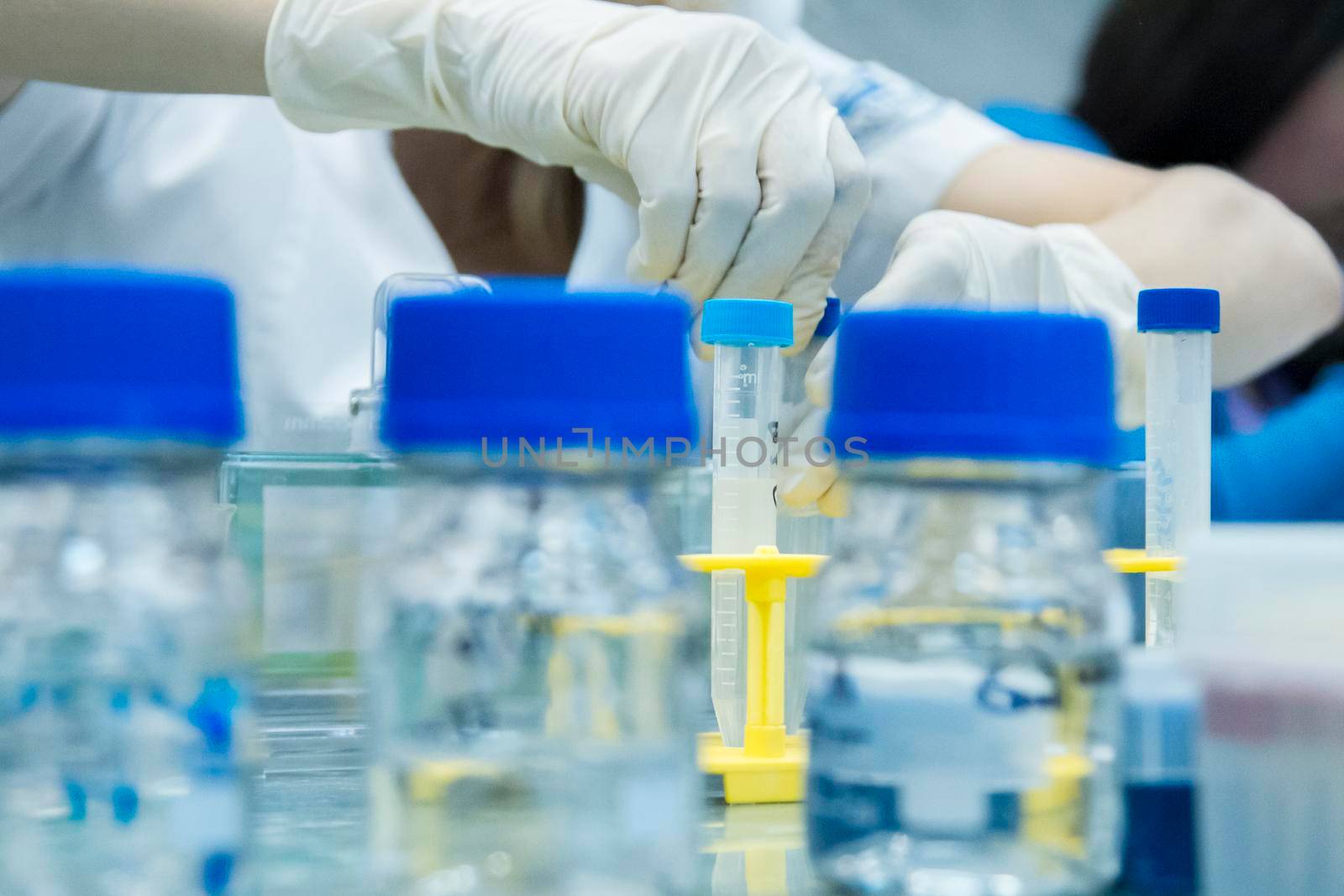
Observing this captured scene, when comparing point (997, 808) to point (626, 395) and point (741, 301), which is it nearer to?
point (626, 395)

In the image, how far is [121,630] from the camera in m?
0.36

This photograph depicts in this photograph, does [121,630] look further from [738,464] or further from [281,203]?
[281,203]

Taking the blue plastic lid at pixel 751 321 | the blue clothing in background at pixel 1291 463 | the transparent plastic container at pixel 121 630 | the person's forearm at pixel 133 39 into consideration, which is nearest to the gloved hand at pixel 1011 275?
the blue plastic lid at pixel 751 321

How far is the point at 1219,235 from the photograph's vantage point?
2.14 metres

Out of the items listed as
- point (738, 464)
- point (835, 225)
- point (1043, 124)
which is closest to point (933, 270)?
point (835, 225)

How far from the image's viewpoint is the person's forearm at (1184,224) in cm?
201

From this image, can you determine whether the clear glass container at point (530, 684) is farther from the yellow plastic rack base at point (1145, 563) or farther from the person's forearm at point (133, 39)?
the person's forearm at point (133, 39)

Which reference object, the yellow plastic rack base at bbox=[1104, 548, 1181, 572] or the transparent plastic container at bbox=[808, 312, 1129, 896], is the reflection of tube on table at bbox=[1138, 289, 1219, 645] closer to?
the yellow plastic rack base at bbox=[1104, 548, 1181, 572]

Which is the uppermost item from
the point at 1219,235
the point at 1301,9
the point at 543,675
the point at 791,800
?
the point at 1301,9

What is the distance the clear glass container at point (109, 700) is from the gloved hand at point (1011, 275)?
61 cm

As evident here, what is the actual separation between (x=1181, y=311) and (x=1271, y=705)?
514 millimetres

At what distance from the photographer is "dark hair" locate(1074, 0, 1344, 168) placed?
2.65m

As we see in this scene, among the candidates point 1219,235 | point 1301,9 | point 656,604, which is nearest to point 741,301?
point 656,604

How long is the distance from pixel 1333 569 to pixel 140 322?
349 millimetres
